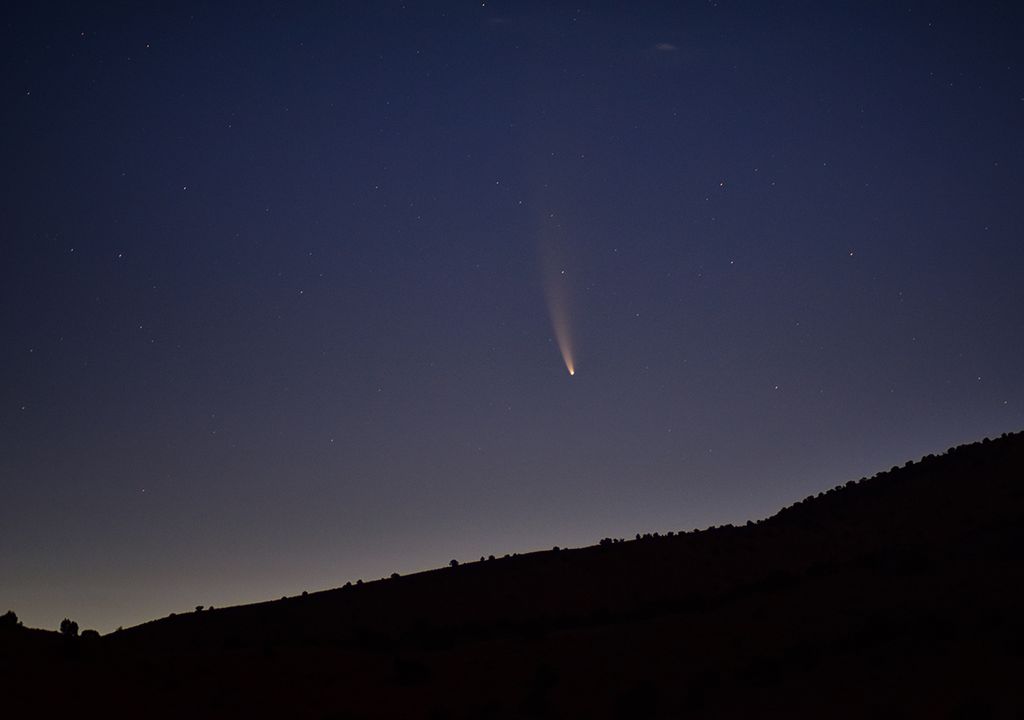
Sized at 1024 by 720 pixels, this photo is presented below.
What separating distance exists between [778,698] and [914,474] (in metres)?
55.2

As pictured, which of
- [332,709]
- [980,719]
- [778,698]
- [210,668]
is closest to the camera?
[980,719]

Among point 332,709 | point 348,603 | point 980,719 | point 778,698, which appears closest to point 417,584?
point 348,603

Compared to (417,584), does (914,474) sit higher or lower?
higher

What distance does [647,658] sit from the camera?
25438 millimetres

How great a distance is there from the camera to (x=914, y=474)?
2675 inches

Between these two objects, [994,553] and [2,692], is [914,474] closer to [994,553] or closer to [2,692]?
[994,553]

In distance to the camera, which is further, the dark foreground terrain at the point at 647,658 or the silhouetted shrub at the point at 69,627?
the silhouetted shrub at the point at 69,627

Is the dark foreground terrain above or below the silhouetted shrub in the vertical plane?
below

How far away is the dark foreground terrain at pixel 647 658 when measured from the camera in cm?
1928

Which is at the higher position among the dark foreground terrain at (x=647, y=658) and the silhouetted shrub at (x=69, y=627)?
the silhouetted shrub at (x=69, y=627)

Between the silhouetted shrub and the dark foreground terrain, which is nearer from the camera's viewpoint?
the dark foreground terrain

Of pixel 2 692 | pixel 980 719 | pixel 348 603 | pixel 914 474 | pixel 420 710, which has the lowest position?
pixel 980 719

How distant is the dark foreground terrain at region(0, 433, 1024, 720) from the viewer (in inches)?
759

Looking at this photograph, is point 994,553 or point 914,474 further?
point 914,474
